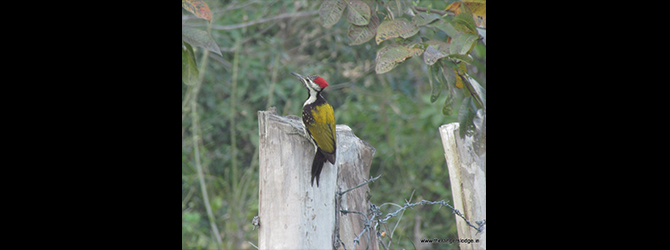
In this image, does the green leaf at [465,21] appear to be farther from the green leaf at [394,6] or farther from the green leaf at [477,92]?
the green leaf at [394,6]

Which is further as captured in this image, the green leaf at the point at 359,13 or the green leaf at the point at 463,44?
the green leaf at the point at 359,13

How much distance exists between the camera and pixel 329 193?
192 centimetres

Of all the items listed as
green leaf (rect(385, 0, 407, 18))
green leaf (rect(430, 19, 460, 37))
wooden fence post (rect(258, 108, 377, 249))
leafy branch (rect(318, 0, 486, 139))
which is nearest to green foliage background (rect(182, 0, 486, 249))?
green leaf (rect(385, 0, 407, 18))

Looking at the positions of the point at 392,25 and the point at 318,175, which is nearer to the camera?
the point at 318,175

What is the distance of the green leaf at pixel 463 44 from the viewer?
222cm

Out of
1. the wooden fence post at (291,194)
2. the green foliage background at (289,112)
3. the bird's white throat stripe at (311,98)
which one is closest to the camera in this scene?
the wooden fence post at (291,194)

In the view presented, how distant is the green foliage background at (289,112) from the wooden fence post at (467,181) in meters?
2.34

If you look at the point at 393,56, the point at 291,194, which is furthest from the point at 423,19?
the point at 291,194

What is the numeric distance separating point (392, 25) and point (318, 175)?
0.90 meters

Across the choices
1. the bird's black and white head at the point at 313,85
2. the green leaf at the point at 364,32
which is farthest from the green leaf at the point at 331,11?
the bird's black and white head at the point at 313,85

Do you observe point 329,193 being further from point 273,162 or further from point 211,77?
point 211,77

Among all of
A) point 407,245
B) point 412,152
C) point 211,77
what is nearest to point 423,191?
point 412,152

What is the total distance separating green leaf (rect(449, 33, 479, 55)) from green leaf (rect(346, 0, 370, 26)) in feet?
1.57

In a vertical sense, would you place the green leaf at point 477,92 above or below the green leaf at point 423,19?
below
